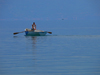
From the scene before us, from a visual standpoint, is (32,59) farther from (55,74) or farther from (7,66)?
(55,74)

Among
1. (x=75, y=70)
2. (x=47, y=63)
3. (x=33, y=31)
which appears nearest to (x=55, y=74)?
(x=75, y=70)

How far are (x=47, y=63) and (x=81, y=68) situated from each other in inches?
107

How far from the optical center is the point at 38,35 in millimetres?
46281

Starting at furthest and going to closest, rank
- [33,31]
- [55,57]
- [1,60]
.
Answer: [33,31], [55,57], [1,60]

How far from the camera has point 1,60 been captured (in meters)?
21.5

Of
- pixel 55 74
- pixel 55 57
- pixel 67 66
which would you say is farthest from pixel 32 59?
pixel 55 74

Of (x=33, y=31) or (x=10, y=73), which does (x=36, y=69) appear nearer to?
(x=10, y=73)

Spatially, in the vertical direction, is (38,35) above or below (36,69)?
above

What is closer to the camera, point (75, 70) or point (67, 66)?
point (75, 70)

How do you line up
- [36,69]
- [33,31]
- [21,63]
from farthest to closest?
[33,31], [21,63], [36,69]

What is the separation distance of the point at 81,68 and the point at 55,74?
2.15 m

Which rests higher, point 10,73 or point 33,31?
point 33,31

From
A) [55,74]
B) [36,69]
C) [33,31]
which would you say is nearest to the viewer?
[55,74]

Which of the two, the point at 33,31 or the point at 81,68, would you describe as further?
the point at 33,31
